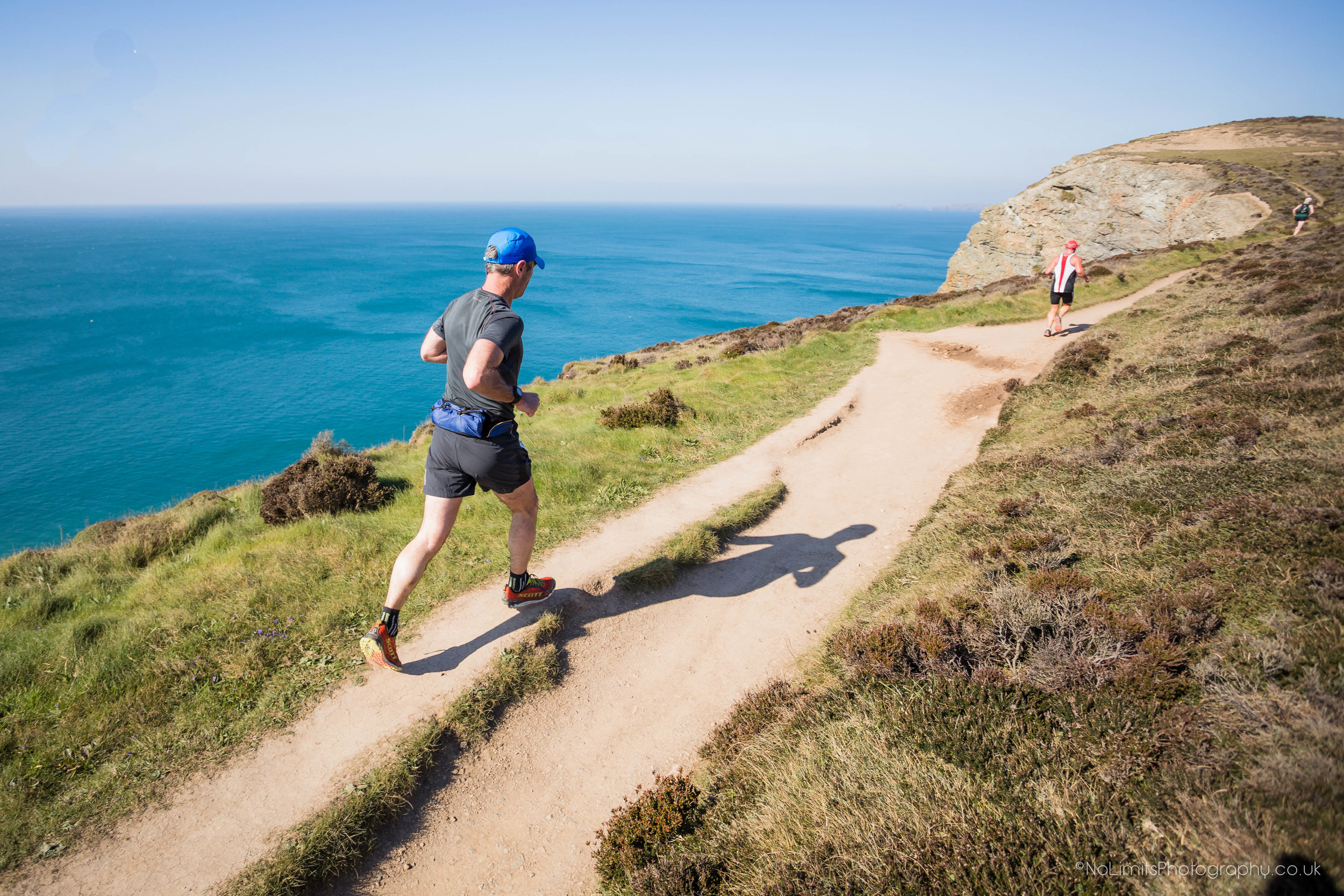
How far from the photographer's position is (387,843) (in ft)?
13.9

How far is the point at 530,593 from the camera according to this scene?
651cm

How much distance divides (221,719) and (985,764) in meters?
6.09

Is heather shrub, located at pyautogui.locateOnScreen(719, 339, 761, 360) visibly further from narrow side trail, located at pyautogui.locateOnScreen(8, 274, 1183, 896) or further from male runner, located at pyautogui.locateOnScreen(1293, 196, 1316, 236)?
male runner, located at pyautogui.locateOnScreen(1293, 196, 1316, 236)

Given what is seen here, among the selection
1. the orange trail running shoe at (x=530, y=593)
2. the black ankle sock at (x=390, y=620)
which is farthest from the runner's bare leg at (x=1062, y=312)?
the black ankle sock at (x=390, y=620)

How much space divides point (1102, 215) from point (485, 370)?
227 feet

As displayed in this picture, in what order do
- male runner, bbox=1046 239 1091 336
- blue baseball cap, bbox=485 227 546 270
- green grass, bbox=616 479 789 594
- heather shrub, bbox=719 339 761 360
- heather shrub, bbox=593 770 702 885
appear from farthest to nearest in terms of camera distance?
heather shrub, bbox=719 339 761 360 → male runner, bbox=1046 239 1091 336 → green grass, bbox=616 479 789 594 → blue baseball cap, bbox=485 227 546 270 → heather shrub, bbox=593 770 702 885

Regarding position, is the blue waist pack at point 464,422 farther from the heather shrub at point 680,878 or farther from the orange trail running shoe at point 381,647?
the heather shrub at point 680,878

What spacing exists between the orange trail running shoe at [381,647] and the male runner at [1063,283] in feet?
64.8

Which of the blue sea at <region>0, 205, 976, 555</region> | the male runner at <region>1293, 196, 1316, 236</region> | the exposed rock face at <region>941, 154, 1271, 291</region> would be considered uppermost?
the exposed rock face at <region>941, 154, 1271, 291</region>

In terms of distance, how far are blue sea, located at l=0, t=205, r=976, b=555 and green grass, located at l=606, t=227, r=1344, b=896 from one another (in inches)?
1461

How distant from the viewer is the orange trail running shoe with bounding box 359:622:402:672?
5418 millimetres

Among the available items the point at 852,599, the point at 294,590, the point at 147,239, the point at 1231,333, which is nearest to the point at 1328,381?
the point at 1231,333

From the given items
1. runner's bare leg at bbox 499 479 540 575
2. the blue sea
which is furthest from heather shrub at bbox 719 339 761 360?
the blue sea

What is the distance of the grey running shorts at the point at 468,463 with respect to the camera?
5117mm
